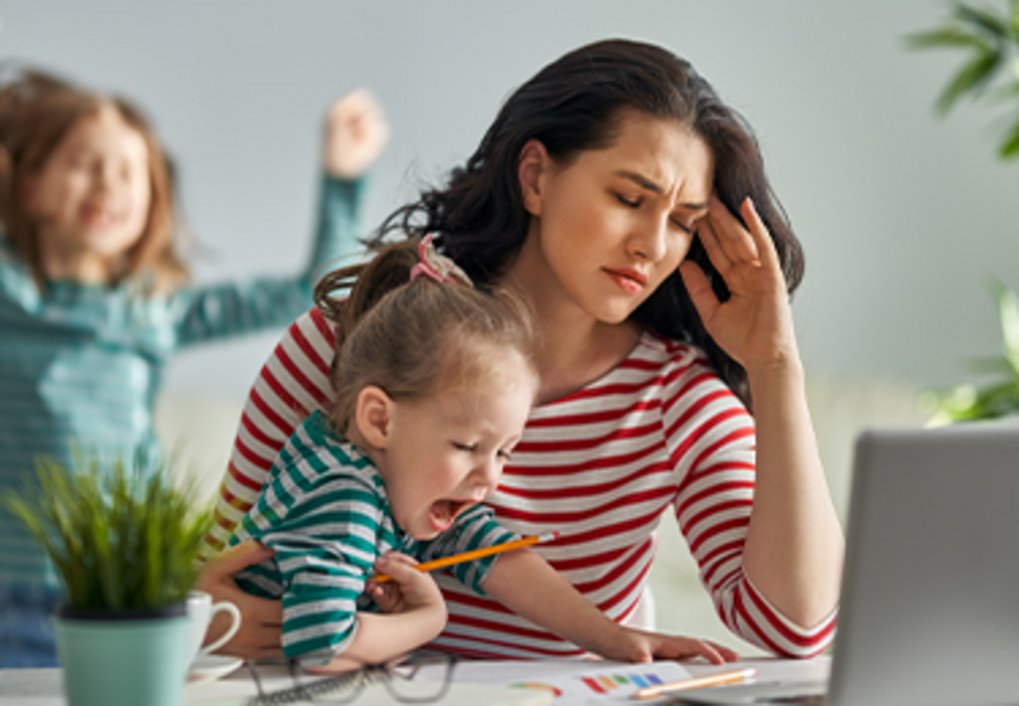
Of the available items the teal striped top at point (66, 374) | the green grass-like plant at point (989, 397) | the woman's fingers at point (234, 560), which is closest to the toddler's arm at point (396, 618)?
the woman's fingers at point (234, 560)

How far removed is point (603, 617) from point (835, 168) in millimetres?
2550

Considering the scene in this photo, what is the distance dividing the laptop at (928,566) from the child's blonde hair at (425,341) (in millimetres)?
464

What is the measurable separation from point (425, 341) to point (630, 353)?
46 centimetres

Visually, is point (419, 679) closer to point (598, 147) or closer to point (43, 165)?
point (598, 147)

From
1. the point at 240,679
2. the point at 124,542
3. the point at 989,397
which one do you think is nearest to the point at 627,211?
the point at 240,679

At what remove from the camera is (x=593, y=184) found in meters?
1.59

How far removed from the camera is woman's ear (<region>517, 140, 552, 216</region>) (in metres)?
1.64

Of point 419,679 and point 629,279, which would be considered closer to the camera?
point 419,679

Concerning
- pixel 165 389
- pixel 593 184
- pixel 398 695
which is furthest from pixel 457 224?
pixel 165 389

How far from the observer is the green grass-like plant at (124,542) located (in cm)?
90

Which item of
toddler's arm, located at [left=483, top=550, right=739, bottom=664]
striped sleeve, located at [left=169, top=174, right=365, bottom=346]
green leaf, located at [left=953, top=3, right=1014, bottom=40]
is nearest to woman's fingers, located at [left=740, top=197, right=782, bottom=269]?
toddler's arm, located at [left=483, top=550, right=739, bottom=664]

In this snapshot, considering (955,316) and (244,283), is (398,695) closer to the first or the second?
(244,283)

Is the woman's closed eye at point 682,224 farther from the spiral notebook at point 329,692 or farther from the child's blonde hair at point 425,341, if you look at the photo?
the spiral notebook at point 329,692

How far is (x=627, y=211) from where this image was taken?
1574mm
